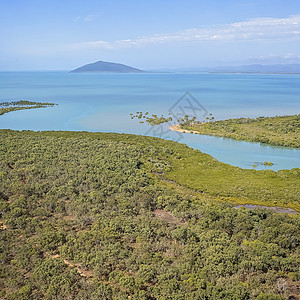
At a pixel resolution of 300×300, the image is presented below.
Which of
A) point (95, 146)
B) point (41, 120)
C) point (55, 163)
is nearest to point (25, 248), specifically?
point (55, 163)

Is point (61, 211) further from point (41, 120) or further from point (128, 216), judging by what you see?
point (41, 120)

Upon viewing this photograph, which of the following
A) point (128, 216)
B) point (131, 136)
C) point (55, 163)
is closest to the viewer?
point (128, 216)

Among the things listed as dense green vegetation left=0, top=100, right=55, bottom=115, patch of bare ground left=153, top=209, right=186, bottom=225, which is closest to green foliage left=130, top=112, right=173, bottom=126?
dense green vegetation left=0, top=100, right=55, bottom=115

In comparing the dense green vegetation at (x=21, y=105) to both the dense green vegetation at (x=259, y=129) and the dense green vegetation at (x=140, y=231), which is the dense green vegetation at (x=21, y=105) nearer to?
the dense green vegetation at (x=259, y=129)

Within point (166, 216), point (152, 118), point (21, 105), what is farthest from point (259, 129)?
point (21, 105)

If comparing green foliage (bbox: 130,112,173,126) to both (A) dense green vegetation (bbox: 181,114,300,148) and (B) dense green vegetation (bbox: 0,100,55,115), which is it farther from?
(B) dense green vegetation (bbox: 0,100,55,115)

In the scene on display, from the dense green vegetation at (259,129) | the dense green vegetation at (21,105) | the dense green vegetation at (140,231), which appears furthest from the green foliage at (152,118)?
the dense green vegetation at (21,105)
